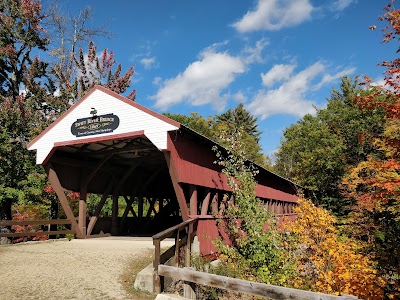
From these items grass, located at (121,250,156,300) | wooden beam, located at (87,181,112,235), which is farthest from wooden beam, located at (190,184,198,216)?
wooden beam, located at (87,181,112,235)

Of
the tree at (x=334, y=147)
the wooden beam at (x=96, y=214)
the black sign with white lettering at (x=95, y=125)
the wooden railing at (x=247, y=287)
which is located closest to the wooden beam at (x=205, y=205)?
the black sign with white lettering at (x=95, y=125)

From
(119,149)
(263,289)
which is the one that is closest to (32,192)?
(119,149)

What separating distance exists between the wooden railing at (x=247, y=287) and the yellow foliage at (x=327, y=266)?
11.1 feet

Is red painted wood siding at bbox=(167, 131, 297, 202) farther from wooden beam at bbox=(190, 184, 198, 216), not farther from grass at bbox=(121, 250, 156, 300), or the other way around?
grass at bbox=(121, 250, 156, 300)

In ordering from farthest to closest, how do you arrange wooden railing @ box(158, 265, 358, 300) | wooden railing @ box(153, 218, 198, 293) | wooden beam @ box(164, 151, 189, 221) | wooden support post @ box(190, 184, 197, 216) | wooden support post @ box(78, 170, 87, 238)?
1. wooden support post @ box(78, 170, 87, 238)
2. wooden support post @ box(190, 184, 197, 216)
3. wooden beam @ box(164, 151, 189, 221)
4. wooden railing @ box(153, 218, 198, 293)
5. wooden railing @ box(158, 265, 358, 300)

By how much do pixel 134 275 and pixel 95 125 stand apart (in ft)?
19.4

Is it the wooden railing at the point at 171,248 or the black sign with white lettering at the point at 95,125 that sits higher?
the black sign with white lettering at the point at 95,125

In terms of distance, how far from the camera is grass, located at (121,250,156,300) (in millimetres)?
7206

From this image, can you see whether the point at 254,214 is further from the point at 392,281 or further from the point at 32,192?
the point at 32,192

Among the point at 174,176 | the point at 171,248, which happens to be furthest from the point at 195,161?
the point at 171,248

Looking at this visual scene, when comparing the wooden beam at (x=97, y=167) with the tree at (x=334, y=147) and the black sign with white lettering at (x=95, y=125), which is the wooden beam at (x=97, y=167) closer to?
the black sign with white lettering at (x=95, y=125)

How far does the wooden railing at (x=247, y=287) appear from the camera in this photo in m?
4.58

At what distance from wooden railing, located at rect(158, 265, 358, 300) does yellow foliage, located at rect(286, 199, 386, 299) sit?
3.39 meters

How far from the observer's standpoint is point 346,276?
758 centimetres
